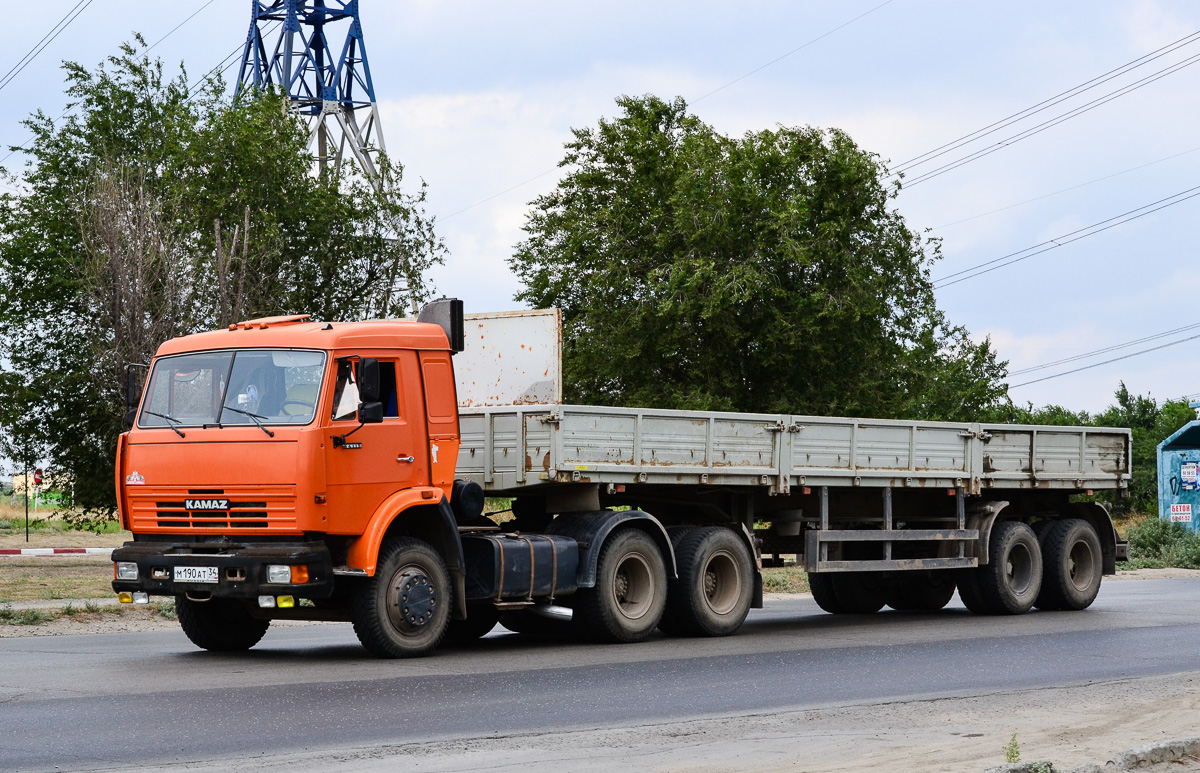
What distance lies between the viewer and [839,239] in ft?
121

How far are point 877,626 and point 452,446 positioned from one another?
20.6 feet

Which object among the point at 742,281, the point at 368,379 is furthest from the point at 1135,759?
the point at 742,281

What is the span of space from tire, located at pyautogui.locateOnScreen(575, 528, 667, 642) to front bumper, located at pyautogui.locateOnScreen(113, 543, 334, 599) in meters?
2.93

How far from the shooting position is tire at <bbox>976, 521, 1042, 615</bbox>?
711 inches

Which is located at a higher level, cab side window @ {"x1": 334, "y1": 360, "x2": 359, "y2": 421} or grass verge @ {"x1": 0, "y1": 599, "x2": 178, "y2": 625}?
cab side window @ {"x1": 334, "y1": 360, "x2": 359, "y2": 421}

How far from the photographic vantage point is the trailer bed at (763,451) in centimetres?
1364

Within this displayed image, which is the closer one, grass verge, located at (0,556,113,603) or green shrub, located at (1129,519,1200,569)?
grass verge, located at (0,556,113,603)

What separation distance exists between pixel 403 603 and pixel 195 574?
5.60ft

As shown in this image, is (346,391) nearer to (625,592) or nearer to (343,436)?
(343,436)

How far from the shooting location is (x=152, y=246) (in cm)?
2661

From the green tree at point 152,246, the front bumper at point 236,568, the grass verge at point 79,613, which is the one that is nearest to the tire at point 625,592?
the front bumper at point 236,568

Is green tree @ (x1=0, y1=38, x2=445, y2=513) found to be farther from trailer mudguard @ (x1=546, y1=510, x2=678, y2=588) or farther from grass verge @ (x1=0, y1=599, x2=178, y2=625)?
trailer mudguard @ (x1=546, y1=510, x2=678, y2=588)

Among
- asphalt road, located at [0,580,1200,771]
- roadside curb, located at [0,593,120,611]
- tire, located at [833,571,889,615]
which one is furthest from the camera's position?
tire, located at [833,571,889,615]

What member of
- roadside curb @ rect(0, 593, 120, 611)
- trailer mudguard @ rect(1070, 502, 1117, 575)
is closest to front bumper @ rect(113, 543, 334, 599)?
roadside curb @ rect(0, 593, 120, 611)
